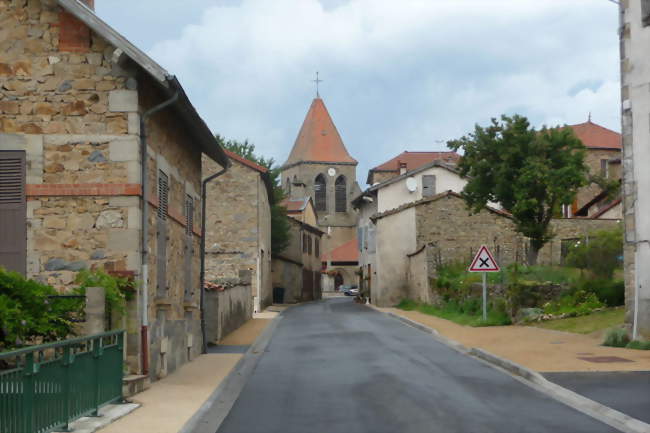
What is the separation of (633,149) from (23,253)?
1182cm

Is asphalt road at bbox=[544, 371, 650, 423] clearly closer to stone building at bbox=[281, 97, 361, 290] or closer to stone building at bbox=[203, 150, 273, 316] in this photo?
stone building at bbox=[203, 150, 273, 316]

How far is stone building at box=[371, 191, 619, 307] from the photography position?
38656 millimetres

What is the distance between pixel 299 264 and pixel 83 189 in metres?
44.2

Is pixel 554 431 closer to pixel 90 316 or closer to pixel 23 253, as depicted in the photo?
pixel 90 316

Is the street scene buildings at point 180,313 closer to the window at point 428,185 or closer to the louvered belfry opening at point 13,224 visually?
the louvered belfry opening at point 13,224

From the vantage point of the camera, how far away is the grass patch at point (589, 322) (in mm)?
18934

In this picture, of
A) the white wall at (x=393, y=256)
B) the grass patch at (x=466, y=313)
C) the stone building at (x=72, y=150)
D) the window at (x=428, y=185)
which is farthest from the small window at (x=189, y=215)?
the window at (x=428, y=185)

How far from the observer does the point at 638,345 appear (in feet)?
51.7

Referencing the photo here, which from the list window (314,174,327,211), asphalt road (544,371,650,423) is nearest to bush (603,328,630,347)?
asphalt road (544,371,650,423)

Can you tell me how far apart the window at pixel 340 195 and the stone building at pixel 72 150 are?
82635mm

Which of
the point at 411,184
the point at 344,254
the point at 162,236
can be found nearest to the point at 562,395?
the point at 162,236

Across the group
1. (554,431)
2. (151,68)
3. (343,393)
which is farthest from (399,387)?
(151,68)

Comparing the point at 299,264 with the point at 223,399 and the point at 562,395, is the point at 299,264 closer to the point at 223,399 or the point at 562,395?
the point at 223,399

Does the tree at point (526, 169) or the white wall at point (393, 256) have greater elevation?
the tree at point (526, 169)
